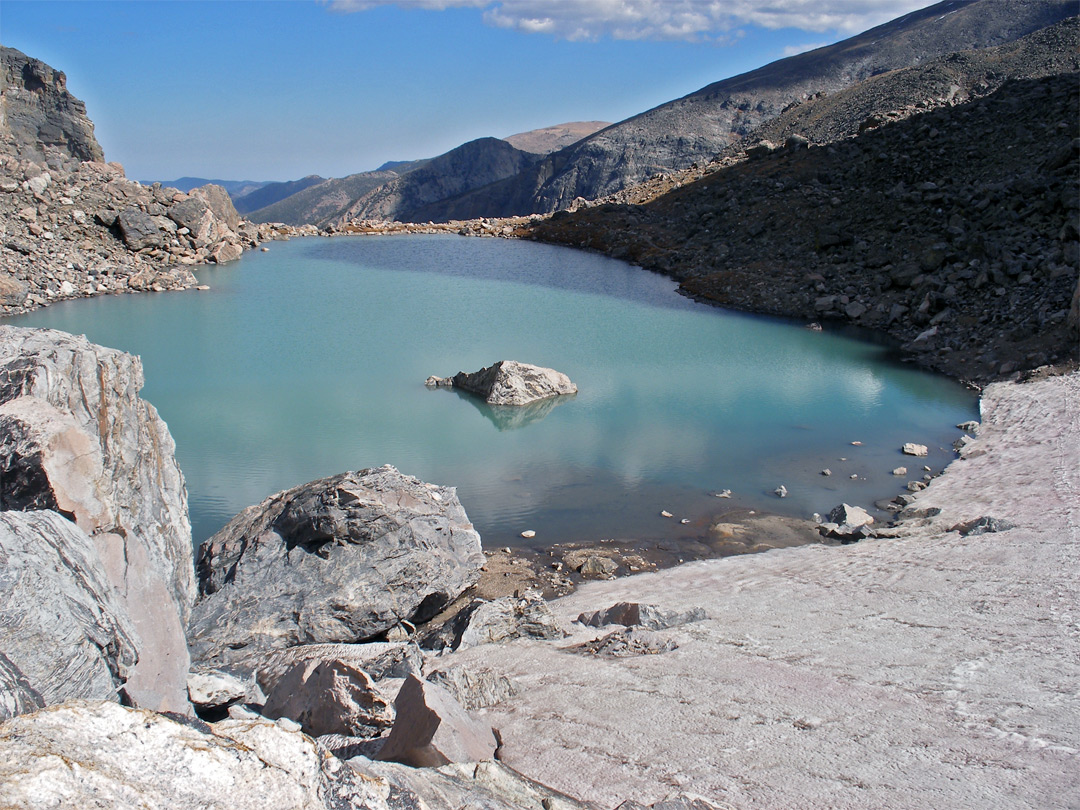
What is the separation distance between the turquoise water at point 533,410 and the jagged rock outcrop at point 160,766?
26.0ft

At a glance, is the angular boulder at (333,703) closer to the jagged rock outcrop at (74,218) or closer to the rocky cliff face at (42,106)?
the jagged rock outcrop at (74,218)

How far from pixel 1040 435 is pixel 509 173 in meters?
120

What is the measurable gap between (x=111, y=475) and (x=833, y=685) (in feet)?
21.6

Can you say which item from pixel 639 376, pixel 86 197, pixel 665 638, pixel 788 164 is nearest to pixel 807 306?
pixel 639 376

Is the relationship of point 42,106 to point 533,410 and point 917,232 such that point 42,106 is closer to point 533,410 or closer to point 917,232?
point 533,410

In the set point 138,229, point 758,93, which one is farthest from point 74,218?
point 758,93

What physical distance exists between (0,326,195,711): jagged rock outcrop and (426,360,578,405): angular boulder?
8970 millimetres

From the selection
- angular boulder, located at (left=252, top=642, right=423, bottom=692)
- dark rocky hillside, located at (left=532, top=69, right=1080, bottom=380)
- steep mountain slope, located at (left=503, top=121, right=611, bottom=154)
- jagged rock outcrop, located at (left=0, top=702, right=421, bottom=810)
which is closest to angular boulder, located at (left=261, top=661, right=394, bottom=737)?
angular boulder, located at (left=252, top=642, right=423, bottom=692)

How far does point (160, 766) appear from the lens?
2826mm

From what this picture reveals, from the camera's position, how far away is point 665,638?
22.4 feet

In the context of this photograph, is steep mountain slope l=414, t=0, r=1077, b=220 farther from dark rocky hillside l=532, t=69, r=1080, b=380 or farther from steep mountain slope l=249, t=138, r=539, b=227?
dark rocky hillside l=532, t=69, r=1080, b=380

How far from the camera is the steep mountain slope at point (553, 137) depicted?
5910 inches

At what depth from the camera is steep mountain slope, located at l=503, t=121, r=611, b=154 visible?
493ft

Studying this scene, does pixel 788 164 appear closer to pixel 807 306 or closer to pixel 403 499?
pixel 807 306
